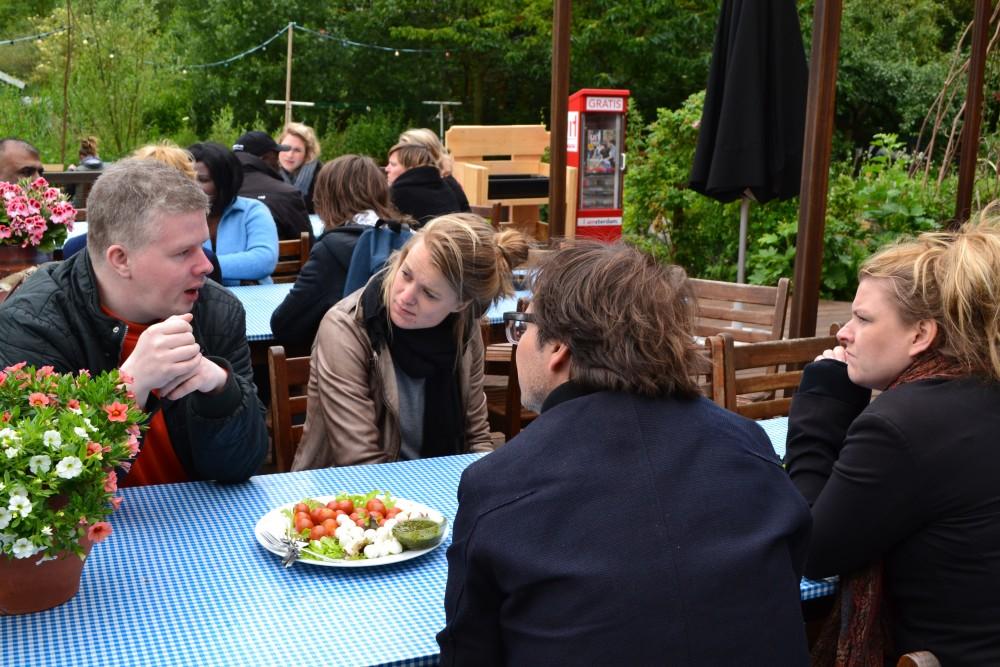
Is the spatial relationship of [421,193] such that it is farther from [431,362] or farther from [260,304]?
[431,362]

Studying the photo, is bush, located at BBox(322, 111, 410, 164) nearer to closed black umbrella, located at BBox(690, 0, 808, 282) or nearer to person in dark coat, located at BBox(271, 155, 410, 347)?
closed black umbrella, located at BBox(690, 0, 808, 282)

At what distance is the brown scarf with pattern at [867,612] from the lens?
2.04 m

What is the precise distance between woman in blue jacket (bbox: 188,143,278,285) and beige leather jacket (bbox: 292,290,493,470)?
2.23 metres

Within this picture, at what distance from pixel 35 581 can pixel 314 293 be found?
2.55 m

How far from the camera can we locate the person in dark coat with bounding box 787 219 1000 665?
1.95 metres

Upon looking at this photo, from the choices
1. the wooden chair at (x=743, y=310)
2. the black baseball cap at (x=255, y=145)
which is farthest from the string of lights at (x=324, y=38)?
the wooden chair at (x=743, y=310)

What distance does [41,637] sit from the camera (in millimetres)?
1732

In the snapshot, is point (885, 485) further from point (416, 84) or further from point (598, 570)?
point (416, 84)

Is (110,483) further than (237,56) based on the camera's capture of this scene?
No

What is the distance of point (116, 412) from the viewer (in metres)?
1.74

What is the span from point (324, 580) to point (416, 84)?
22079mm

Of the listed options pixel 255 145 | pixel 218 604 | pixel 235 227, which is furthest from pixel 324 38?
pixel 218 604

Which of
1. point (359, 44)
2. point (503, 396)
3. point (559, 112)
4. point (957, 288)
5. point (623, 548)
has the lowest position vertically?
point (503, 396)

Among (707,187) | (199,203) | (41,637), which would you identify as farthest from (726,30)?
(41,637)
